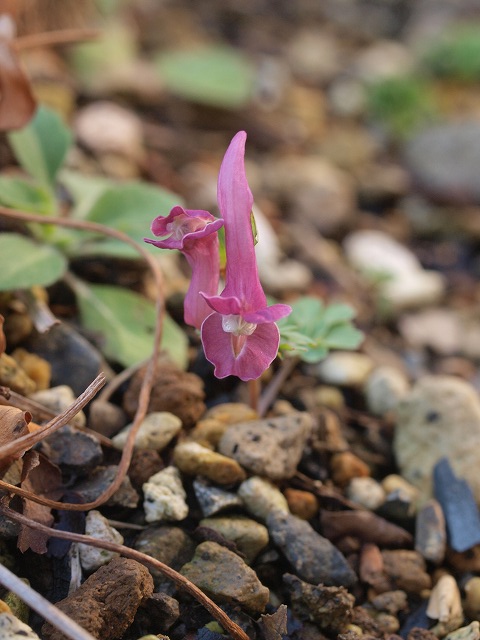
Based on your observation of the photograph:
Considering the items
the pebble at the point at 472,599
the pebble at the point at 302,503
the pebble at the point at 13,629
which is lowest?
the pebble at the point at 472,599

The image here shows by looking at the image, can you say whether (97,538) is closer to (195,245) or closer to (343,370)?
(195,245)

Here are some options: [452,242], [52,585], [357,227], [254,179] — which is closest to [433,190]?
[452,242]

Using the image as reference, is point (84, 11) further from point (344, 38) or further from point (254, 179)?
point (344, 38)

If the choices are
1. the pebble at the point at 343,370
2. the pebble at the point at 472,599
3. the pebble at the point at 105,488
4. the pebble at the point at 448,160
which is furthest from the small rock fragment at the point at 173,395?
the pebble at the point at 448,160

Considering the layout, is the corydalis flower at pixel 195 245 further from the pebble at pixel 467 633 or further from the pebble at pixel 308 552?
the pebble at pixel 467 633

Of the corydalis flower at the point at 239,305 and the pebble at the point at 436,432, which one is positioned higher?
the corydalis flower at the point at 239,305

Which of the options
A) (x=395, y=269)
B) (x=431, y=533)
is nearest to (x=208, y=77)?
(x=395, y=269)
